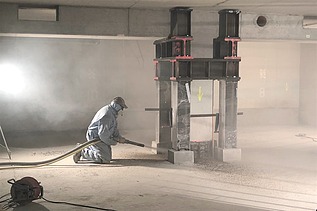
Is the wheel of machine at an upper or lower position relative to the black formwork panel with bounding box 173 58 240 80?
lower

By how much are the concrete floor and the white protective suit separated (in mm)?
183

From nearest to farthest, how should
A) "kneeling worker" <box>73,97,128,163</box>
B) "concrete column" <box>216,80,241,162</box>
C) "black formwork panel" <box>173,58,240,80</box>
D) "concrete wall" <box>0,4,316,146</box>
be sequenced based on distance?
"kneeling worker" <box>73,97,128,163</box>
"black formwork panel" <box>173,58,240,80</box>
"concrete column" <box>216,80,241,162</box>
"concrete wall" <box>0,4,316,146</box>

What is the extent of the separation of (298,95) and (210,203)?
29.1 feet

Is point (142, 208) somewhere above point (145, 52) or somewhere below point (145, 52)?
below

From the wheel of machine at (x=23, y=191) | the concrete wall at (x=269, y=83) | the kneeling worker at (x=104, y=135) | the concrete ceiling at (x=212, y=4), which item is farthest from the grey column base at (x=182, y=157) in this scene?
the concrete wall at (x=269, y=83)

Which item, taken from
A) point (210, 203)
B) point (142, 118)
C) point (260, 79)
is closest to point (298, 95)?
point (260, 79)

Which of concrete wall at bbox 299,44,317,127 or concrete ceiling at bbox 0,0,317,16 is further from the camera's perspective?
concrete wall at bbox 299,44,317,127

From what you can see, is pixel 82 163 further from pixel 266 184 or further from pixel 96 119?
pixel 266 184

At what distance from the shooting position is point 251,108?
12.5m

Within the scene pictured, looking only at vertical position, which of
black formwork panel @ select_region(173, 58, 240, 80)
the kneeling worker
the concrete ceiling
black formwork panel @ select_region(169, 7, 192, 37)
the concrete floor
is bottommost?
the concrete floor

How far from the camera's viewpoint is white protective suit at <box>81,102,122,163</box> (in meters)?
6.84

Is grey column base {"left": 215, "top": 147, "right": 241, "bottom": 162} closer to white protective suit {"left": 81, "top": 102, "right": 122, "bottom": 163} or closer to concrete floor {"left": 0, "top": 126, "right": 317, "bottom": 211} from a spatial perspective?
concrete floor {"left": 0, "top": 126, "right": 317, "bottom": 211}

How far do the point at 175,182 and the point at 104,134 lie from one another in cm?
159

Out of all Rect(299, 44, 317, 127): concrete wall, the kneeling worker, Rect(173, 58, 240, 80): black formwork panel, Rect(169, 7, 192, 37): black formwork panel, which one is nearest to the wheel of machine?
the kneeling worker
